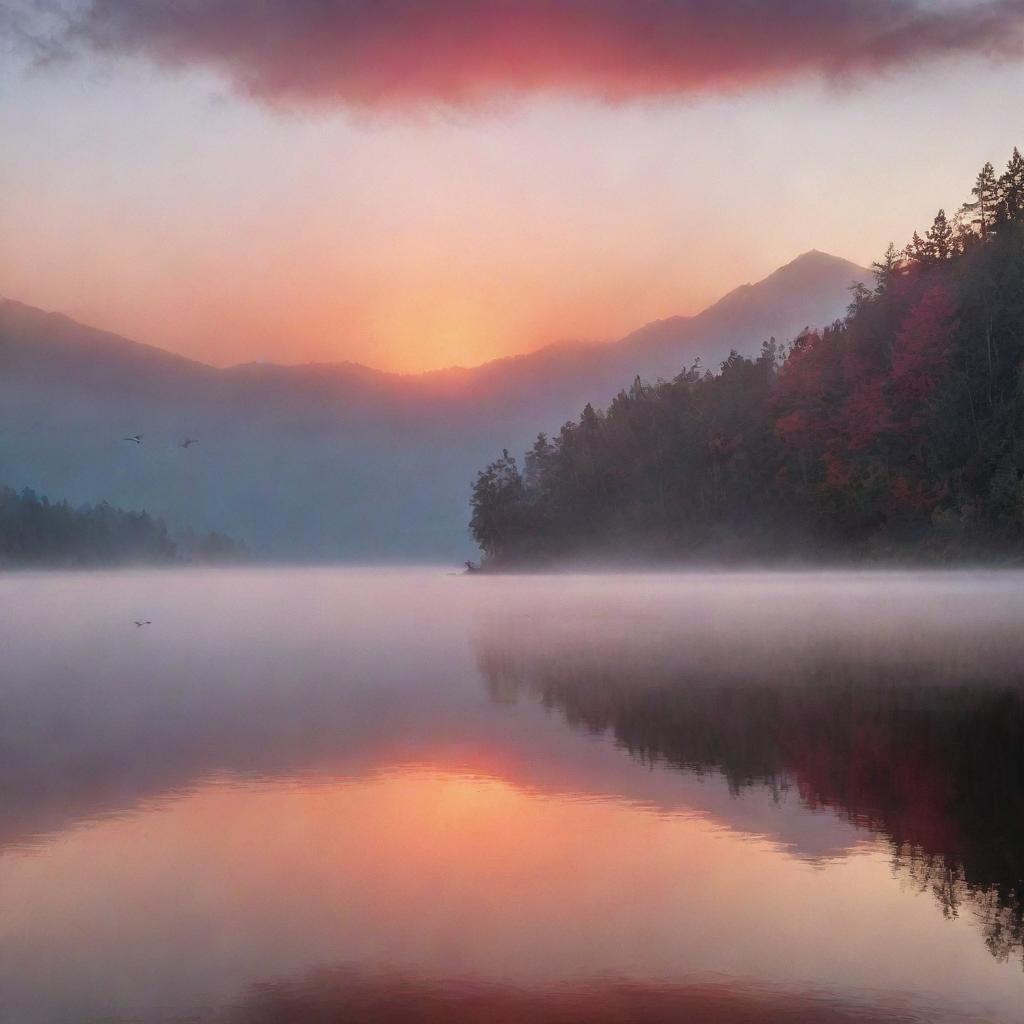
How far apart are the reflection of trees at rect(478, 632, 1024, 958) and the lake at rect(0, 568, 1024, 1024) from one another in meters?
0.07

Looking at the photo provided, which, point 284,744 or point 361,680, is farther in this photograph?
point 361,680

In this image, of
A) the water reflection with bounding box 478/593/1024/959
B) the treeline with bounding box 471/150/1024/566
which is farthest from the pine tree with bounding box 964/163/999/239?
the water reflection with bounding box 478/593/1024/959

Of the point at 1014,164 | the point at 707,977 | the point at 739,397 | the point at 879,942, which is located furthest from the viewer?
the point at 739,397

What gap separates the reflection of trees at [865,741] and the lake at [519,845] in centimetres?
7

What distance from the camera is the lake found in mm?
9406

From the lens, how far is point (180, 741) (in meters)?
21.2

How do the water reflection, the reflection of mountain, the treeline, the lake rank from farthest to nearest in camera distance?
the treeline < the water reflection < the lake < the reflection of mountain

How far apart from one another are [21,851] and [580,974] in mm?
6773

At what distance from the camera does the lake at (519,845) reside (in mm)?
9406

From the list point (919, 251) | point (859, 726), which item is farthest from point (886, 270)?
point (859, 726)

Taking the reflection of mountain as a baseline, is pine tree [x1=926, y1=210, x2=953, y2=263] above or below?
above

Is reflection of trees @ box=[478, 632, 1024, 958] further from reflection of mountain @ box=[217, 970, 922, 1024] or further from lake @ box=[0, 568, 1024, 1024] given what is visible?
reflection of mountain @ box=[217, 970, 922, 1024]

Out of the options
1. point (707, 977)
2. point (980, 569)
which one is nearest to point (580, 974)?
point (707, 977)

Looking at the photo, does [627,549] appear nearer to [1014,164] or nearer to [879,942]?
[1014,164]
